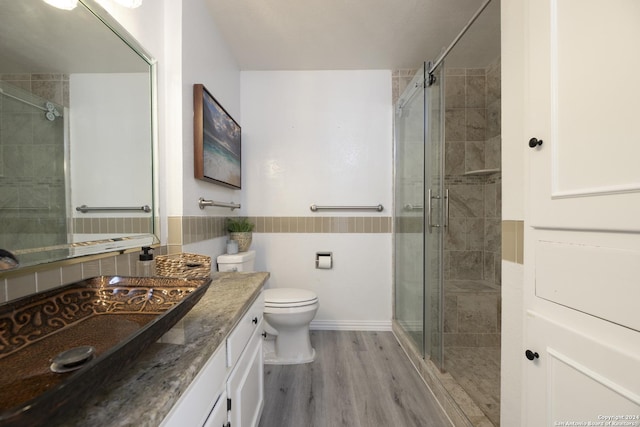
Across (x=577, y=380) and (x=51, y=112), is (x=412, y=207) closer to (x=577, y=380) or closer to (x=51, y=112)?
(x=577, y=380)

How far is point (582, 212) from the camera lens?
0.64 m

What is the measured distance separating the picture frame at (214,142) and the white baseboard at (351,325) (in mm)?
1436

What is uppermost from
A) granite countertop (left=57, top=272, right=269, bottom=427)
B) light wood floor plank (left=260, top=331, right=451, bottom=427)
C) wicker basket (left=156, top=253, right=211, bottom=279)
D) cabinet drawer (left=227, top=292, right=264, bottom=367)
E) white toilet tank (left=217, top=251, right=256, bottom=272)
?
wicker basket (left=156, top=253, right=211, bottom=279)

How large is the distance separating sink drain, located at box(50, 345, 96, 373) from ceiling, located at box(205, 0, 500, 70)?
1925 mm

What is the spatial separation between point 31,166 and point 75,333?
49 cm

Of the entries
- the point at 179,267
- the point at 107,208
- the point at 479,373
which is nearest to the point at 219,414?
the point at 179,267

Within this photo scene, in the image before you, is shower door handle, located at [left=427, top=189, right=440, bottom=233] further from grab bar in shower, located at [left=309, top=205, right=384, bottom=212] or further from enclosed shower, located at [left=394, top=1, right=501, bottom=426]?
grab bar in shower, located at [left=309, top=205, right=384, bottom=212]

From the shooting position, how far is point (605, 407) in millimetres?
597

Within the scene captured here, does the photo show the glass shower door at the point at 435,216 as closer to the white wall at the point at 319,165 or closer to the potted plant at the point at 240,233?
the white wall at the point at 319,165

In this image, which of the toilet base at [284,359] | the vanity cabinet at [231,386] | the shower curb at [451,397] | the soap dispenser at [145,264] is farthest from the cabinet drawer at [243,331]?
the shower curb at [451,397]

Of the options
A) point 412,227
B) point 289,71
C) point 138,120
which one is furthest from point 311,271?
point 289,71

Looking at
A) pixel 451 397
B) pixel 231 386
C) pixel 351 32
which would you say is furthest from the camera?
pixel 351 32

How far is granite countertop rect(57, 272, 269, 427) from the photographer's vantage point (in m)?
0.38

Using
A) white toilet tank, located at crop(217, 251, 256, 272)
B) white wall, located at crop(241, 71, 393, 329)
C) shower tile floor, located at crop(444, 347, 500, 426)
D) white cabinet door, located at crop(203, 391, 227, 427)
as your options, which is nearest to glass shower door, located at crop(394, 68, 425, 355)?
white wall, located at crop(241, 71, 393, 329)
